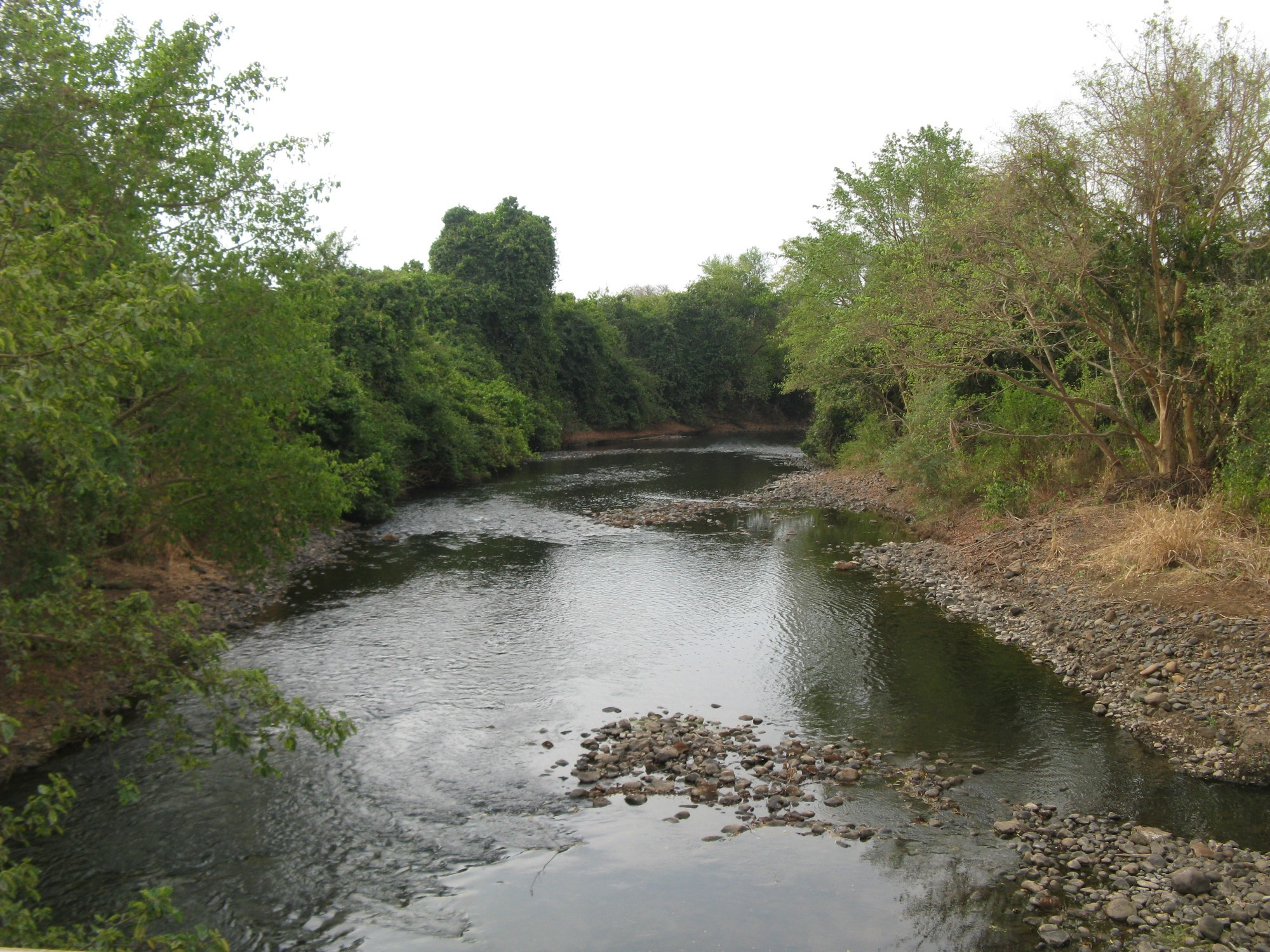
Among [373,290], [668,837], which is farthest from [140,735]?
[373,290]

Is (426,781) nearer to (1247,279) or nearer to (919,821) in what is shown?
(919,821)

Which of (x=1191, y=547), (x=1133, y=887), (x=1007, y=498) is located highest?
(x=1007, y=498)

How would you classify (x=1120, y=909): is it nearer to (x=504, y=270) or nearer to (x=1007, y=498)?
(x=1007, y=498)

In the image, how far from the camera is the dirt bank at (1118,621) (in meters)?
12.0

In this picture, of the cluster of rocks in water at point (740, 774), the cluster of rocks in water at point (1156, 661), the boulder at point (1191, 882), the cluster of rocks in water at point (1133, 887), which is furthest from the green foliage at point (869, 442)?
the boulder at point (1191, 882)

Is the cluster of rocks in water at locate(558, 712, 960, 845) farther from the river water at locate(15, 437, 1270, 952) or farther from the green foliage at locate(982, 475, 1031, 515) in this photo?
the green foliage at locate(982, 475, 1031, 515)

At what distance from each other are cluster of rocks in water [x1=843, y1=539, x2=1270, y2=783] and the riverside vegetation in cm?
39

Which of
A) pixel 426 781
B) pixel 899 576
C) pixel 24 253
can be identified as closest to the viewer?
pixel 24 253

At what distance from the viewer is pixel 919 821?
34.4 feet

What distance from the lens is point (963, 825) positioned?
1036 cm

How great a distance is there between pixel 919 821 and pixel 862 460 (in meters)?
30.5

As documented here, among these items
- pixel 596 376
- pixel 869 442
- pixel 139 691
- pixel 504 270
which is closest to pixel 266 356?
pixel 139 691

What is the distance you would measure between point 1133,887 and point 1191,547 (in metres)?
9.83

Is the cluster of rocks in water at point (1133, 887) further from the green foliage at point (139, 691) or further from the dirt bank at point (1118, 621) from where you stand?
the green foliage at point (139, 691)
